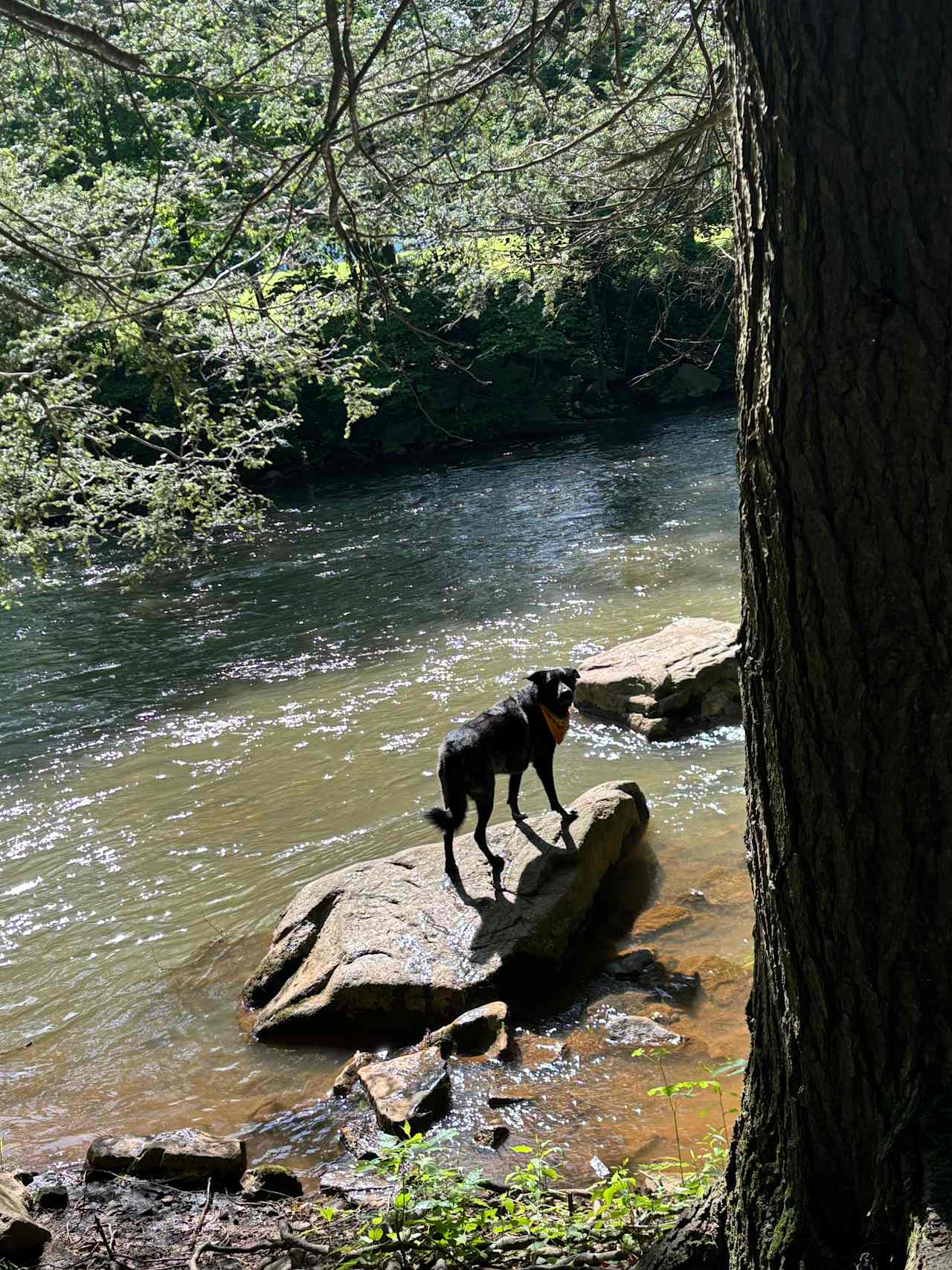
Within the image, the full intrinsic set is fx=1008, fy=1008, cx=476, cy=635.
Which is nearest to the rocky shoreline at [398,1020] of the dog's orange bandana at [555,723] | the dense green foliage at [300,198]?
the dog's orange bandana at [555,723]

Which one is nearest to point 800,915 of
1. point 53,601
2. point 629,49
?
point 629,49

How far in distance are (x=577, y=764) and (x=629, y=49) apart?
20.1 feet

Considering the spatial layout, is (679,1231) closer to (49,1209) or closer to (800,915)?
(800,915)

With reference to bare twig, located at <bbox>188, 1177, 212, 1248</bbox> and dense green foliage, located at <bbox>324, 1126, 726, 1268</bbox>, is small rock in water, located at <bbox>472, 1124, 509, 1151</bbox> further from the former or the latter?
bare twig, located at <bbox>188, 1177, 212, 1248</bbox>

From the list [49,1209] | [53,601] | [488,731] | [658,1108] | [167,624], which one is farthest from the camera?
[53,601]

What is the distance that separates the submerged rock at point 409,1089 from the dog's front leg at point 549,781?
201cm

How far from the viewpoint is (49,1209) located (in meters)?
3.75

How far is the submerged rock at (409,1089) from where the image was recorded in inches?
168

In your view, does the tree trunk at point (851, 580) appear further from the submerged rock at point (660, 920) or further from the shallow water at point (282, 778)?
the submerged rock at point (660, 920)

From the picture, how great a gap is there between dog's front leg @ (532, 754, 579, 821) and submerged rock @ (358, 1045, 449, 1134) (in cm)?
201

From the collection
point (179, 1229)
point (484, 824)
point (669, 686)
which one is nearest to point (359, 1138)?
point (179, 1229)

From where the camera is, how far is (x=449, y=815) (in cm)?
596

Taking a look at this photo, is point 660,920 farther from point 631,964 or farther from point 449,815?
point 449,815

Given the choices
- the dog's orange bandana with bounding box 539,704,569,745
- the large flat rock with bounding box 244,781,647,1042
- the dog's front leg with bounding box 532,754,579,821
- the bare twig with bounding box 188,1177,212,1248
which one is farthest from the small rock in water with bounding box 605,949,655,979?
the bare twig with bounding box 188,1177,212,1248
